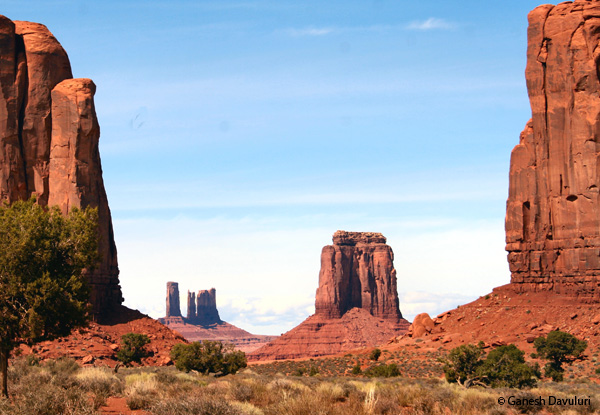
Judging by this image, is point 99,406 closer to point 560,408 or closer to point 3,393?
point 3,393

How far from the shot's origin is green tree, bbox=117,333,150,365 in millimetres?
65688

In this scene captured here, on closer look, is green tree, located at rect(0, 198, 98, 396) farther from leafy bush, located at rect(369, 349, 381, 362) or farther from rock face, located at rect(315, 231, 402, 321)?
rock face, located at rect(315, 231, 402, 321)

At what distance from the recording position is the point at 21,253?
88.7 feet

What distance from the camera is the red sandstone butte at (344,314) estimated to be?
17712 cm

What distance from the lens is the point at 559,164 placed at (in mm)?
77875

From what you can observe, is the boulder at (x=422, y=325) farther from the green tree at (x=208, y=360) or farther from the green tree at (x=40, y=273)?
the green tree at (x=40, y=273)

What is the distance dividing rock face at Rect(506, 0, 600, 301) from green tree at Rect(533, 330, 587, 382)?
10.8m

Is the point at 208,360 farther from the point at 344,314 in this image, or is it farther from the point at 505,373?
the point at 344,314

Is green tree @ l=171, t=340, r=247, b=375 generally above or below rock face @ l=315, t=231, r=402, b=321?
below

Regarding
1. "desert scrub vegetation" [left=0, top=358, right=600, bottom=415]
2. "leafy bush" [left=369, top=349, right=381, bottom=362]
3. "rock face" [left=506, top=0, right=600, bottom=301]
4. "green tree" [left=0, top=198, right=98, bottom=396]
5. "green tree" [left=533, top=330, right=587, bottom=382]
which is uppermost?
"rock face" [left=506, top=0, right=600, bottom=301]

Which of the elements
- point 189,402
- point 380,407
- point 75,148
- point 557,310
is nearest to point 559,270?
point 557,310

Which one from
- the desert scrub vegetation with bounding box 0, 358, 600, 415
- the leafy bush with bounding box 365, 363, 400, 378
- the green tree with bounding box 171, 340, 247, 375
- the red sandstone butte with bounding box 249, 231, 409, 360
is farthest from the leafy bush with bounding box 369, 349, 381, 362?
the red sandstone butte with bounding box 249, 231, 409, 360

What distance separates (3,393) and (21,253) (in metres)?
4.90

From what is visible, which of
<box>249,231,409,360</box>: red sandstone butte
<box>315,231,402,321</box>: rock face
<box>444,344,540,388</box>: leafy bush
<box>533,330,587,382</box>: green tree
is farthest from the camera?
<box>315,231,402,321</box>: rock face
